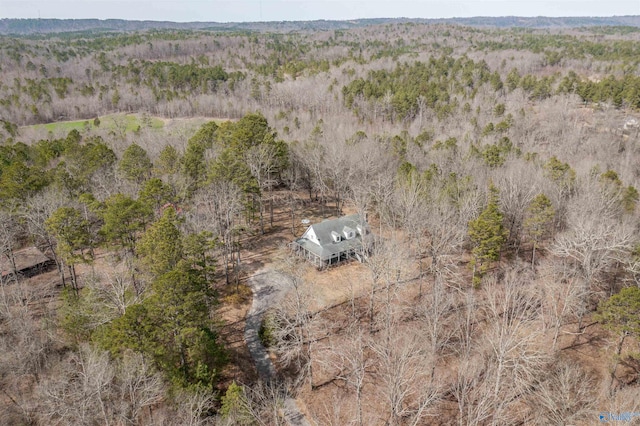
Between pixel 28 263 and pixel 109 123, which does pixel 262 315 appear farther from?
pixel 109 123

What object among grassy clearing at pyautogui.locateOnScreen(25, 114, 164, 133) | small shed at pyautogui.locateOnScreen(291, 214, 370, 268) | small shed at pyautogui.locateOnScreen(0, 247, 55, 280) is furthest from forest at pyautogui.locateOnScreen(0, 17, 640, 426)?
grassy clearing at pyautogui.locateOnScreen(25, 114, 164, 133)

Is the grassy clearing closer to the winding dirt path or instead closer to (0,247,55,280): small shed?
(0,247,55,280): small shed

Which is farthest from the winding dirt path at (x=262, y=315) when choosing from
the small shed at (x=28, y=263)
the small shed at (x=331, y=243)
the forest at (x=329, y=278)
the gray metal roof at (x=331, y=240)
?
the small shed at (x=28, y=263)

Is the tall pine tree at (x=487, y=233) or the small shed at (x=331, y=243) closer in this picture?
the tall pine tree at (x=487, y=233)

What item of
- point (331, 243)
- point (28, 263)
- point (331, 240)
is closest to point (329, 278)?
point (331, 243)

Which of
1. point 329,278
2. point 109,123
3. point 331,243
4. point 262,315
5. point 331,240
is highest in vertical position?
point 109,123

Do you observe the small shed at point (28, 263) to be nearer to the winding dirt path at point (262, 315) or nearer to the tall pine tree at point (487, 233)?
the winding dirt path at point (262, 315)
